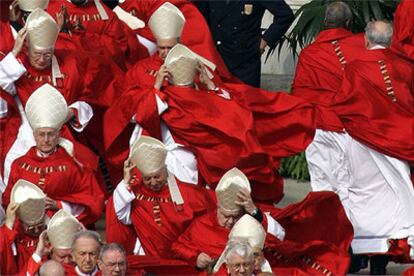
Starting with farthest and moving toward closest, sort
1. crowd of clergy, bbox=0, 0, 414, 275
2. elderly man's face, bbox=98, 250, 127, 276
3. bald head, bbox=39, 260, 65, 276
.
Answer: crowd of clergy, bbox=0, 0, 414, 275
elderly man's face, bbox=98, 250, 127, 276
bald head, bbox=39, 260, 65, 276

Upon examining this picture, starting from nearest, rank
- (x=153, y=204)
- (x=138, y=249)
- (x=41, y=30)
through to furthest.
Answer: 1. (x=153, y=204)
2. (x=138, y=249)
3. (x=41, y=30)

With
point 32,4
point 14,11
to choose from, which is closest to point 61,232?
point 32,4

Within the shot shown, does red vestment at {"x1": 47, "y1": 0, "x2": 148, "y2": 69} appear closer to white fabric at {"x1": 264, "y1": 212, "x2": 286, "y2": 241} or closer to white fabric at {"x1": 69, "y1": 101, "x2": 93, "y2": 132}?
white fabric at {"x1": 69, "y1": 101, "x2": 93, "y2": 132}

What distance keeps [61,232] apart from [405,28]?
428 centimetres

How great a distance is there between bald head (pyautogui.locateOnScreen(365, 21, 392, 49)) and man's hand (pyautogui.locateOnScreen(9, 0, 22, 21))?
9.11 ft

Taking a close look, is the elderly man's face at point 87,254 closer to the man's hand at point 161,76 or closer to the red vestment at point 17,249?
the red vestment at point 17,249

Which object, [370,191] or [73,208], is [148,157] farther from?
[370,191]

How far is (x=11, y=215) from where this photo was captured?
16312 millimetres

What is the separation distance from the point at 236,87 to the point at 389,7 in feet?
9.04

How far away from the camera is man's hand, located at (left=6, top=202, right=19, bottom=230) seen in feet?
53.5

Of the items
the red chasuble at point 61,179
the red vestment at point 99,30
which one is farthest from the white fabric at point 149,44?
the red chasuble at point 61,179

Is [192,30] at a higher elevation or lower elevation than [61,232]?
lower

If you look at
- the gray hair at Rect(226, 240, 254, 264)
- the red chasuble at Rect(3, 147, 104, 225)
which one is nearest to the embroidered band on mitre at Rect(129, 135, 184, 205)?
the red chasuble at Rect(3, 147, 104, 225)

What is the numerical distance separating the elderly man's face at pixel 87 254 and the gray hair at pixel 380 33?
146 inches
